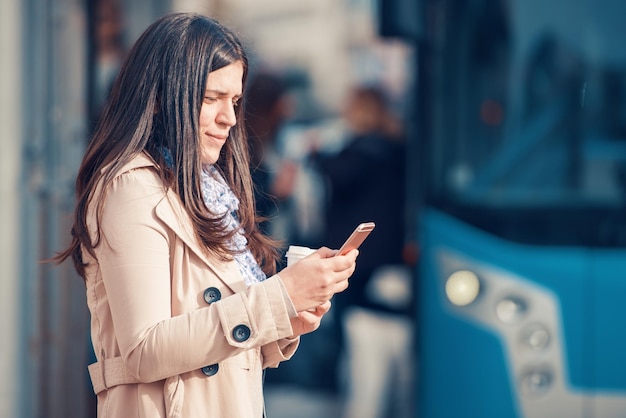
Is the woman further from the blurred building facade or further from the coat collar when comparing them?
the blurred building facade

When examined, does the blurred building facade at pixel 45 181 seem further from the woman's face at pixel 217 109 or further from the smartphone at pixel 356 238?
the smartphone at pixel 356 238

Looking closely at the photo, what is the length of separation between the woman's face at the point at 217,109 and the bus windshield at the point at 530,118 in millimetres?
2308

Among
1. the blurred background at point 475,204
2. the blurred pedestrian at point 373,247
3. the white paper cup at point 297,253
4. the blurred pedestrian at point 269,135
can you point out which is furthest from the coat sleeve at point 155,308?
the blurred pedestrian at point 373,247

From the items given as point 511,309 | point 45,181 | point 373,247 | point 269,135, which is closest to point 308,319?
point 511,309

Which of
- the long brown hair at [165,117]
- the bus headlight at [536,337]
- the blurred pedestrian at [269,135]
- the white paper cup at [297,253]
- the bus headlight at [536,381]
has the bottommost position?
the bus headlight at [536,381]

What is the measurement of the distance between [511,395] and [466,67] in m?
1.34

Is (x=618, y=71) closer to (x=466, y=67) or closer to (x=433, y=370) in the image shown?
(x=466, y=67)

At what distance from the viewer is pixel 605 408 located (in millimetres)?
3855

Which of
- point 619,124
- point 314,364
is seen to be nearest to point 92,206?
point 619,124

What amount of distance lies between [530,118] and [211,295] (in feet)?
8.59

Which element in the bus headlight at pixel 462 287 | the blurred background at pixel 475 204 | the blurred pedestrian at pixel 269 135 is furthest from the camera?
the blurred pedestrian at pixel 269 135

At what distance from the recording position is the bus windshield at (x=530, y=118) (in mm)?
4062

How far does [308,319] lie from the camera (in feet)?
6.50

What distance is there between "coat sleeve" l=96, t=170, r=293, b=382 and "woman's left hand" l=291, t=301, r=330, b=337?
168 millimetres
